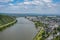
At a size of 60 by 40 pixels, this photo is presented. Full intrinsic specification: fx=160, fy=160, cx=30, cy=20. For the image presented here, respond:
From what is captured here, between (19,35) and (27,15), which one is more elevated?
(27,15)

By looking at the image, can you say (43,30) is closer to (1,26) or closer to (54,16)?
(54,16)

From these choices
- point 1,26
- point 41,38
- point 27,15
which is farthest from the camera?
point 1,26

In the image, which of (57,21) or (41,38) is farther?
(57,21)

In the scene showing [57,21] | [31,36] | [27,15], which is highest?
[27,15]

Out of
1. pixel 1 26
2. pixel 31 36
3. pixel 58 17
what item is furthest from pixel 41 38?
pixel 1 26

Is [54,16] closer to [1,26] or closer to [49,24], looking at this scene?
[49,24]

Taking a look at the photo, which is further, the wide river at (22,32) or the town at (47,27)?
the wide river at (22,32)

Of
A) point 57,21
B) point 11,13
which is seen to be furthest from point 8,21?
point 57,21

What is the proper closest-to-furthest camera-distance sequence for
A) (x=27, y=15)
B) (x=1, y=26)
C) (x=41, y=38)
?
(x=41, y=38) < (x=27, y=15) < (x=1, y=26)

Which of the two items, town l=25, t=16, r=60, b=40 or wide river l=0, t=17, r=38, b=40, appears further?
wide river l=0, t=17, r=38, b=40
